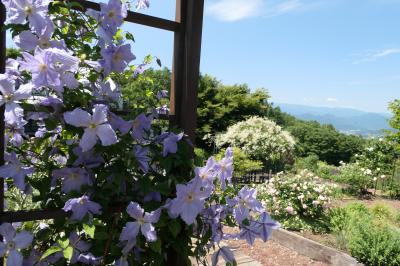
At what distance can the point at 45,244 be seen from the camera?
1225 millimetres

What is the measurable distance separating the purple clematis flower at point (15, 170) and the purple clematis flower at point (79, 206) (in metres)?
0.15

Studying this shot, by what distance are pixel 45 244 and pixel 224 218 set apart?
1.94ft

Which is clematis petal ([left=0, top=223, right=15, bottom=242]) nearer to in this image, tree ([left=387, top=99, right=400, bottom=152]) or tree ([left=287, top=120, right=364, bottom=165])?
tree ([left=387, top=99, right=400, bottom=152])

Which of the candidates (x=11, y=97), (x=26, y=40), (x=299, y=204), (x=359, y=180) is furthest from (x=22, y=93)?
(x=359, y=180)

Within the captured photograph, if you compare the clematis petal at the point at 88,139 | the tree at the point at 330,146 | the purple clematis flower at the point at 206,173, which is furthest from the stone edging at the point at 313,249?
the tree at the point at 330,146

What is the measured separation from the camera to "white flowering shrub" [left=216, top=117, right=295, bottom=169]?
1002 centimetres

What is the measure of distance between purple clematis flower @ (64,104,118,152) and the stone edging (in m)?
3.01

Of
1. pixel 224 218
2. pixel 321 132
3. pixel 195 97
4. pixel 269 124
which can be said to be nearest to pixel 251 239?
pixel 224 218

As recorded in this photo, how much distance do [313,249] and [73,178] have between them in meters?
3.20

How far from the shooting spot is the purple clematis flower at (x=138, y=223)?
1.06 m

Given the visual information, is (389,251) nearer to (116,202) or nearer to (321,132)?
(116,202)

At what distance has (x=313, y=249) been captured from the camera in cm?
376

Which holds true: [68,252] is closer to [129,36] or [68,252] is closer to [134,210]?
[134,210]

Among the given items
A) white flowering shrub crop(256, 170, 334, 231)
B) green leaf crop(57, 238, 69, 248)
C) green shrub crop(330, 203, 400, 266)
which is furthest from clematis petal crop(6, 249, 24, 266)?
white flowering shrub crop(256, 170, 334, 231)
